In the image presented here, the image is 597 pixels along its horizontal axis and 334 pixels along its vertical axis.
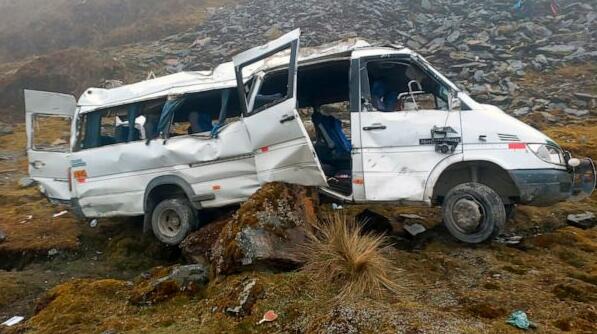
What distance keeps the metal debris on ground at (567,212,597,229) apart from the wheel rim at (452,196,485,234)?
1.90 metres

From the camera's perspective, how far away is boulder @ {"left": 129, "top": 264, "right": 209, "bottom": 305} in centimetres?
491

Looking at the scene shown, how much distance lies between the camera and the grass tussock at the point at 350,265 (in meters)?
4.41

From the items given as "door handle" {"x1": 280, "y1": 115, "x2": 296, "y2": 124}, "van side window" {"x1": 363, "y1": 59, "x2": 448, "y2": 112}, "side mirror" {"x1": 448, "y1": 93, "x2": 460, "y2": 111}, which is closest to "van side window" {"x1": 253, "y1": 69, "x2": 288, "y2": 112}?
"door handle" {"x1": 280, "y1": 115, "x2": 296, "y2": 124}

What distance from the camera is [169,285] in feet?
16.4

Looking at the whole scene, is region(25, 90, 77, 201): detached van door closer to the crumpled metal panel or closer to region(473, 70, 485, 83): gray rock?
the crumpled metal panel

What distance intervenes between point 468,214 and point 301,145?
6.98ft

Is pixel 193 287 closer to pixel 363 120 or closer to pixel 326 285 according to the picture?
pixel 326 285

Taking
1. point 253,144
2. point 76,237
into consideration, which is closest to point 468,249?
point 253,144

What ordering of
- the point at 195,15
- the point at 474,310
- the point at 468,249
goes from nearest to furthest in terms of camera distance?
the point at 474,310, the point at 468,249, the point at 195,15

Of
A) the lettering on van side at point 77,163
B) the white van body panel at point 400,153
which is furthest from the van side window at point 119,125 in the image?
the white van body panel at point 400,153

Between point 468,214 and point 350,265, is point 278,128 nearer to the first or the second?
point 350,265

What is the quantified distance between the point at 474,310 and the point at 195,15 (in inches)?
1114

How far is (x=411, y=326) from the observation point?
3.72 m

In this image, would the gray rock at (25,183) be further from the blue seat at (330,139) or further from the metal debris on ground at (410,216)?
the metal debris on ground at (410,216)
